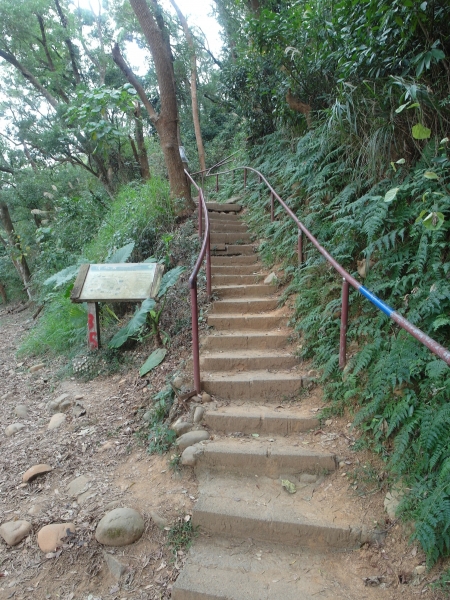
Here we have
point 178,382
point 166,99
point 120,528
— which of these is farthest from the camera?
point 166,99

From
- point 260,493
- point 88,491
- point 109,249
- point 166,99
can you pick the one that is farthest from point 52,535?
point 166,99

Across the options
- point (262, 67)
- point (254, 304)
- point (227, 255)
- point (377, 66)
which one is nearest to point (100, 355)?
point (254, 304)

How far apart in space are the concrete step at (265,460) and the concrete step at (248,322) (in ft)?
5.51

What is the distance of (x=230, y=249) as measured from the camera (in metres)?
6.22

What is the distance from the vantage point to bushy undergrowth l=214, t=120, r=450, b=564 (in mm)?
2090

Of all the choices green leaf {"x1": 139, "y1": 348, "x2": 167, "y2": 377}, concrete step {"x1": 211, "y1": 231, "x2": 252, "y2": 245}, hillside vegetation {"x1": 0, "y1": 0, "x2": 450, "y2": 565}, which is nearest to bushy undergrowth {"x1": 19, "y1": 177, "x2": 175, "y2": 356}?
hillside vegetation {"x1": 0, "y1": 0, "x2": 450, "y2": 565}

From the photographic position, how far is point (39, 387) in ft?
16.3

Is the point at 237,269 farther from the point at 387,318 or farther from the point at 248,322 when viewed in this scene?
the point at 387,318

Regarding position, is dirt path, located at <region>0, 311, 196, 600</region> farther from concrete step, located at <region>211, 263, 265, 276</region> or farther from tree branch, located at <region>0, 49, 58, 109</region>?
tree branch, located at <region>0, 49, 58, 109</region>

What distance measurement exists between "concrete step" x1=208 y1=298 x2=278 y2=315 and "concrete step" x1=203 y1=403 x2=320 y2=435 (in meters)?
1.71

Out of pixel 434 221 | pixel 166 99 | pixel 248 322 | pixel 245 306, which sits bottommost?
pixel 248 322

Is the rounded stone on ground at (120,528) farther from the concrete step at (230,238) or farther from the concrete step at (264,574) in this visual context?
the concrete step at (230,238)

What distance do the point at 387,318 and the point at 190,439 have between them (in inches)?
72.0

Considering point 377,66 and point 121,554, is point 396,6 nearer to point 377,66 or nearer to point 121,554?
point 377,66
